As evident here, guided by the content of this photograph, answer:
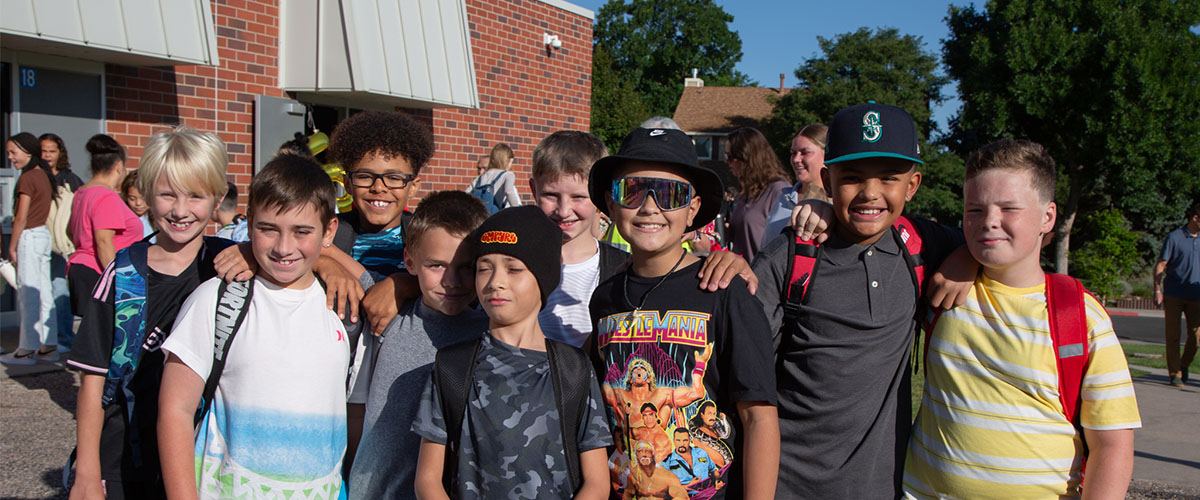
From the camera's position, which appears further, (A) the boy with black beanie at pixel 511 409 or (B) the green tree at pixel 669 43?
(B) the green tree at pixel 669 43

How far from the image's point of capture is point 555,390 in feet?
6.70

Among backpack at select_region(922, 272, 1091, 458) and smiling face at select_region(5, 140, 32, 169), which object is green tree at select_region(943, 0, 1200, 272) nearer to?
smiling face at select_region(5, 140, 32, 169)

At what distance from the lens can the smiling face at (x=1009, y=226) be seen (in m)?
2.27

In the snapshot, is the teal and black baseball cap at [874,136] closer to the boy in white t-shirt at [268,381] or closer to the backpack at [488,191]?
the boy in white t-shirt at [268,381]

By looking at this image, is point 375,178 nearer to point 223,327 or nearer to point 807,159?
point 223,327

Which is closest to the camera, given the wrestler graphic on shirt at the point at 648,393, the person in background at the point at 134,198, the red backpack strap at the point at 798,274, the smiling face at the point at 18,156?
the wrestler graphic on shirt at the point at 648,393

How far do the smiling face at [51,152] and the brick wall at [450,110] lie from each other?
52cm

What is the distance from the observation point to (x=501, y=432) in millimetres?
2006

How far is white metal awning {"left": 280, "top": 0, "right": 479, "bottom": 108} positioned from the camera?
8.39 meters

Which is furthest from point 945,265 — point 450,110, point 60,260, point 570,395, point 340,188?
point 450,110

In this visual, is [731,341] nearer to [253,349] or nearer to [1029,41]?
[253,349]

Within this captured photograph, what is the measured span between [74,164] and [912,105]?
43.4 m

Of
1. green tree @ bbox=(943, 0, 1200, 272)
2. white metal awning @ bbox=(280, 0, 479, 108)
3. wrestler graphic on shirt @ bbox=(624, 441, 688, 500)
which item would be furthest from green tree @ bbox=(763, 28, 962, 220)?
wrestler graphic on shirt @ bbox=(624, 441, 688, 500)

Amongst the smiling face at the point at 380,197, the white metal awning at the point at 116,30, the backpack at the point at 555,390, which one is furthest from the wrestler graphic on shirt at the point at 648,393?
the white metal awning at the point at 116,30
